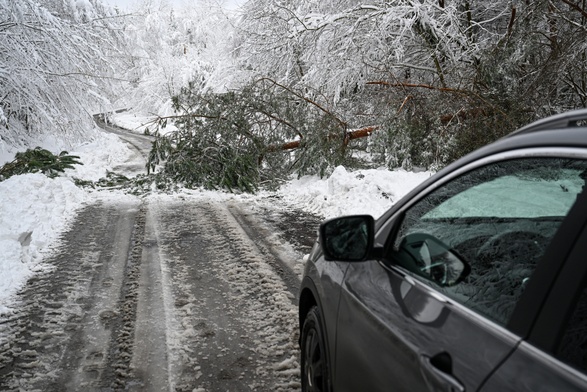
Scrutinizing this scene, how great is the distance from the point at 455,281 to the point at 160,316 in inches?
141

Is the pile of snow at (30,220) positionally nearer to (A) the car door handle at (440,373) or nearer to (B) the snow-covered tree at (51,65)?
(B) the snow-covered tree at (51,65)

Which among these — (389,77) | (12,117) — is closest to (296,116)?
(389,77)

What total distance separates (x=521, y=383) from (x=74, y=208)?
34.2 feet

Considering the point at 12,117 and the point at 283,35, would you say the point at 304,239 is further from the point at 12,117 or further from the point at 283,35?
the point at 12,117

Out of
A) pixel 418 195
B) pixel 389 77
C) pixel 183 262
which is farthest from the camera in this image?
pixel 389 77

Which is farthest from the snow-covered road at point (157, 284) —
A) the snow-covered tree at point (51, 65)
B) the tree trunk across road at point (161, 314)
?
the snow-covered tree at point (51, 65)

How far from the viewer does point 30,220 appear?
Answer: 26.0 ft

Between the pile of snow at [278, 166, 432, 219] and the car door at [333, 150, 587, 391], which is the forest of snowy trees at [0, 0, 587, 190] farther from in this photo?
the car door at [333, 150, 587, 391]

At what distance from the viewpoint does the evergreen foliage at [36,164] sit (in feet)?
40.8

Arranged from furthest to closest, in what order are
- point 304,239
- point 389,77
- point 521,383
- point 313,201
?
point 389,77
point 313,201
point 304,239
point 521,383

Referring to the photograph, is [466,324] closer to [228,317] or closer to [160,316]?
[228,317]

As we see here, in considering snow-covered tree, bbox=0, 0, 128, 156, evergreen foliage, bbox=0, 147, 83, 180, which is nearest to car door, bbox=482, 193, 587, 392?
snow-covered tree, bbox=0, 0, 128, 156

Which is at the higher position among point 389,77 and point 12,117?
point 389,77

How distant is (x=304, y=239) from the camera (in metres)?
7.42
